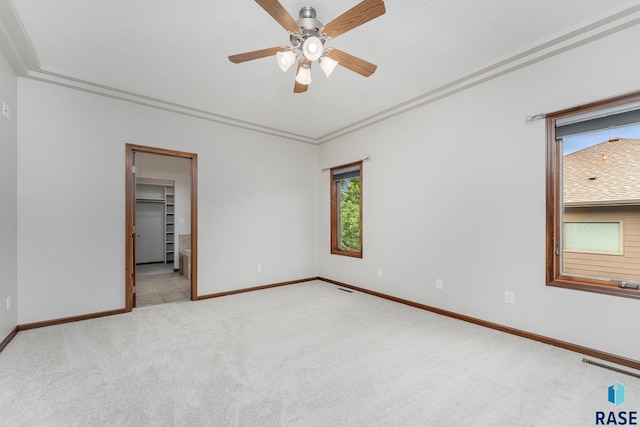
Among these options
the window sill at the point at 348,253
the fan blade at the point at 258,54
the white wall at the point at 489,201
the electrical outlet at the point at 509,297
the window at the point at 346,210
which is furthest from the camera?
the window at the point at 346,210

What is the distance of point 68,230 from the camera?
320cm

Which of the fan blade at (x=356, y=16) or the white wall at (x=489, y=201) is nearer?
the fan blade at (x=356, y=16)

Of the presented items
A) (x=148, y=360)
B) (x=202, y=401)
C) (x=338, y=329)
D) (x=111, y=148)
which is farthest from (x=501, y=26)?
(x=111, y=148)

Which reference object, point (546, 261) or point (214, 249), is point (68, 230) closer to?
point (214, 249)

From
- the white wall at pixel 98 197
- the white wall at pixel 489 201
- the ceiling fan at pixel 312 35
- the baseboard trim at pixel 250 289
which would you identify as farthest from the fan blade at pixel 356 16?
the baseboard trim at pixel 250 289

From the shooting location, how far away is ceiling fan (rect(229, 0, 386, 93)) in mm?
1688

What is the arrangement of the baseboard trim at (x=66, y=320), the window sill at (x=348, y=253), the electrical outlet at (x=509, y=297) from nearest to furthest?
1. the electrical outlet at (x=509, y=297)
2. the baseboard trim at (x=66, y=320)
3. the window sill at (x=348, y=253)

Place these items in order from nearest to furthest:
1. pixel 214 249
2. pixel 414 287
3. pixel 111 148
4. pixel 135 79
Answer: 1. pixel 135 79
2. pixel 111 148
3. pixel 414 287
4. pixel 214 249

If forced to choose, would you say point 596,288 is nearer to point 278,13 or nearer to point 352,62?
point 352,62

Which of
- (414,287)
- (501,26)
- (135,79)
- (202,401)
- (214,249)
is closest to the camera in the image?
(202,401)

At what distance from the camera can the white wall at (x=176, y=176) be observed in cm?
636

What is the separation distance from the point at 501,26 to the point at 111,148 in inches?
168

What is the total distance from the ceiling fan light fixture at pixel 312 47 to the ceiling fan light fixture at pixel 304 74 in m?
0.33

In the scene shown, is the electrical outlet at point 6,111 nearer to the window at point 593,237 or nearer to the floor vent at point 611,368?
the window at point 593,237
